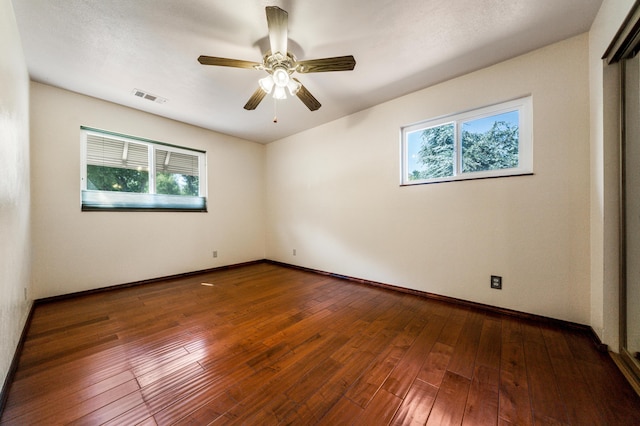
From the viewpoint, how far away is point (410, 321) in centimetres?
210

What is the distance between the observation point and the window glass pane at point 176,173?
11.5 feet

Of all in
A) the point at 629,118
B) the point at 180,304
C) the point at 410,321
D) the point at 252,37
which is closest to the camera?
the point at 629,118

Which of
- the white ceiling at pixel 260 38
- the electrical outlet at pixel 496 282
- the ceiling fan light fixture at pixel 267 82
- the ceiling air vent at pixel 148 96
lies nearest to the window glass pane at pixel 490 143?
the white ceiling at pixel 260 38

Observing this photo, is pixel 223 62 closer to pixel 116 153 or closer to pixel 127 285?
pixel 116 153

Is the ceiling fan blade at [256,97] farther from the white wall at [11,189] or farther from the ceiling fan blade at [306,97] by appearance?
the white wall at [11,189]

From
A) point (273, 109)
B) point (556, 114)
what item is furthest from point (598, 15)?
point (273, 109)

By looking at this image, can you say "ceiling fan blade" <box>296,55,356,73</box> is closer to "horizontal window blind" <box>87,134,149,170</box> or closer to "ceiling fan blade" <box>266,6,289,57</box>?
"ceiling fan blade" <box>266,6,289,57</box>

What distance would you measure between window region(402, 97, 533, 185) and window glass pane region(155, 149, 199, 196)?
3.41 metres

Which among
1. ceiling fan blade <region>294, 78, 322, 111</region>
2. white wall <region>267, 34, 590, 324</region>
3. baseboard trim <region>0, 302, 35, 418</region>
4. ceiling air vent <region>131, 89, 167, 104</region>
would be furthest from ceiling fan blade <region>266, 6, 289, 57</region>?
baseboard trim <region>0, 302, 35, 418</region>

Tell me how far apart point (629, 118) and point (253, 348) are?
9.97ft

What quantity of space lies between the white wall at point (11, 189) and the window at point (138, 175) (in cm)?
89

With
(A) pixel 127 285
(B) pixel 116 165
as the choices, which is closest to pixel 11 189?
(B) pixel 116 165

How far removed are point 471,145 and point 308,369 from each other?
2677 millimetres

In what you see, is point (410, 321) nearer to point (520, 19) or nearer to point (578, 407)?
point (578, 407)
